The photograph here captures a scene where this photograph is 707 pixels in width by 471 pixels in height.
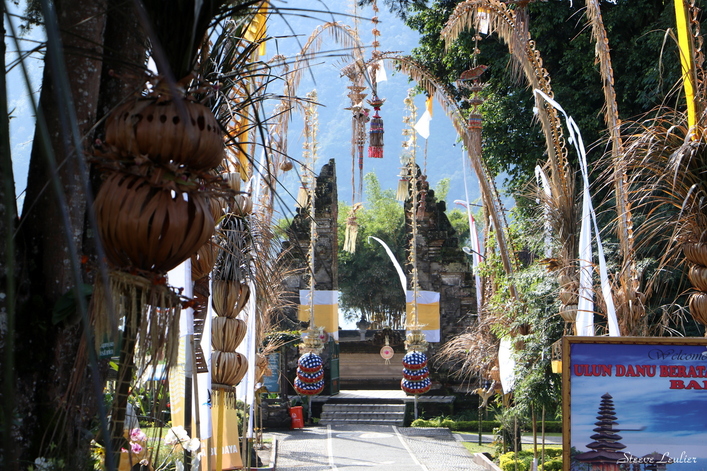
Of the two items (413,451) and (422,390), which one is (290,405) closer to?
(422,390)

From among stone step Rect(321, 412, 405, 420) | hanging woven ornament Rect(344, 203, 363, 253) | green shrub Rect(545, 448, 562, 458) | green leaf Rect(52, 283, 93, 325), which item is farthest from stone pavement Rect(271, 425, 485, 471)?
green leaf Rect(52, 283, 93, 325)

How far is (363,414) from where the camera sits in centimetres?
1688

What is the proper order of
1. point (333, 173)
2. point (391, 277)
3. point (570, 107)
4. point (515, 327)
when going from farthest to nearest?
point (391, 277), point (333, 173), point (570, 107), point (515, 327)

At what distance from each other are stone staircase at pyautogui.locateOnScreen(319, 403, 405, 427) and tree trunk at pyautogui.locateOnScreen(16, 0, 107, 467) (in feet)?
47.9

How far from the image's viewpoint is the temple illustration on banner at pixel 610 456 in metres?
4.36

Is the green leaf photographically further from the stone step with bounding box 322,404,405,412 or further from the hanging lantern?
the stone step with bounding box 322,404,405,412

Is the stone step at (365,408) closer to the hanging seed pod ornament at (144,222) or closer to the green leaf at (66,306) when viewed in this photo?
the green leaf at (66,306)

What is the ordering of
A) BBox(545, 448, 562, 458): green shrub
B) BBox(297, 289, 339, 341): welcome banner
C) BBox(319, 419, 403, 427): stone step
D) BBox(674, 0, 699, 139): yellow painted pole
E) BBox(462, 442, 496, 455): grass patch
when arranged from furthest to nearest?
BBox(297, 289, 339, 341): welcome banner < BBox(319, 419, 403, 427): stone step < BBox(462, 442, 496, 455): grass patch < BBox(545, 448, 562, 458): green shrub < BBox(674, 0, 699, 139): yellow painted pole

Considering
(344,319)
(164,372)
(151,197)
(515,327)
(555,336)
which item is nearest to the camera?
(151,197)

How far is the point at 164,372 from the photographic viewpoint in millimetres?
2078

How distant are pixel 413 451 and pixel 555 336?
5.75m

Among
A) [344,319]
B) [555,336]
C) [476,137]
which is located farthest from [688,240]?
[344,319]

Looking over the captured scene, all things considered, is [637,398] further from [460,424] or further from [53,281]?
[460,424]

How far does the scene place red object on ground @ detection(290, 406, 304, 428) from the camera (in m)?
15.8
